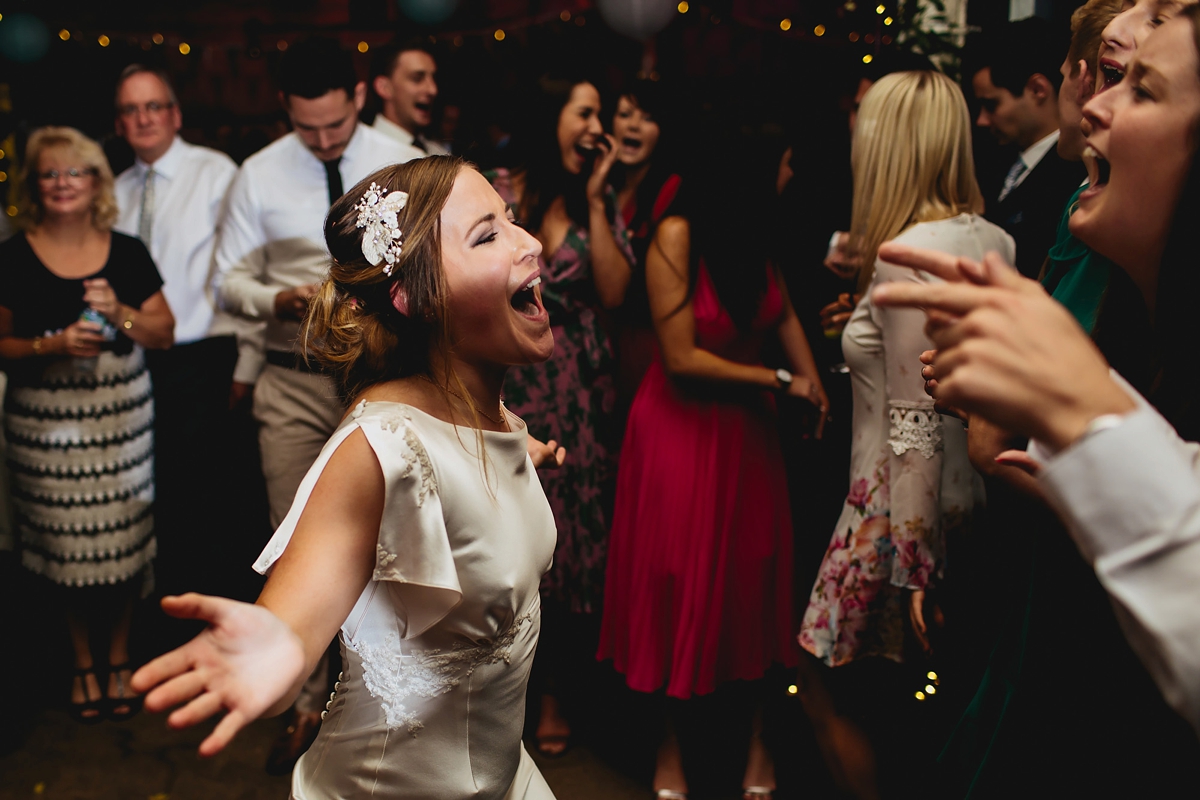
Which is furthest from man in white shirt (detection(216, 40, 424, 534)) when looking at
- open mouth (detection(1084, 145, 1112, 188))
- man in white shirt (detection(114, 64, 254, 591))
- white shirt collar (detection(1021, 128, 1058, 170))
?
open mouth (detection(1084, 145, 1112, 188))

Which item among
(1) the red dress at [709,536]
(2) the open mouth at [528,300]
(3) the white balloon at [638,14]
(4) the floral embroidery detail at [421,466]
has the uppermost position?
(3) the white balloon at [638,14]

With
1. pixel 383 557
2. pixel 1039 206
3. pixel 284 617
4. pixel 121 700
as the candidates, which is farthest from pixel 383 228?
pixel 121 700

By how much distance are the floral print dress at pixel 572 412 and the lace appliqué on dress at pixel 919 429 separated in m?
1.16

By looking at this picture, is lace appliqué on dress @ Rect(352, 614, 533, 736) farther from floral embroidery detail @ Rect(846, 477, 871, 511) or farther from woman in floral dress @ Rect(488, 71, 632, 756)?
woman in floral dress @ Rect(488, 71, 632, 756)

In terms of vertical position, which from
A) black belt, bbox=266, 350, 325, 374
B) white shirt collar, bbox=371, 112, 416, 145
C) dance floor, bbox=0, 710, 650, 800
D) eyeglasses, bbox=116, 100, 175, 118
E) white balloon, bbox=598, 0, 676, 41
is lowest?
dance floor, bbox=0, 710, 650, 800

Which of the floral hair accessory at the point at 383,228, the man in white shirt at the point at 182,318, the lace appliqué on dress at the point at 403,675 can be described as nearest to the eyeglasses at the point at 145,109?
the man in white shirt at the point at 182,318

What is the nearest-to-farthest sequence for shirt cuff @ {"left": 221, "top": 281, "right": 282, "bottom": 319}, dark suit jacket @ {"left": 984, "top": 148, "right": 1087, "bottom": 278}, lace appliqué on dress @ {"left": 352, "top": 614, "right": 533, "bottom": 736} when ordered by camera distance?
lace appliqué on dress @ {"left": 352, "top": 614, "right": 533, "bottom": 736} → dark suit jacket @ {"left": 984, "top": 148, "right": 1087, "bottom": 278} → shirt cuff @ {"left": 221, "top": 281, "right": 282, "bottom": 319}

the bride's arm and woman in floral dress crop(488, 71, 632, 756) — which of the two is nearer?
the bride's arm

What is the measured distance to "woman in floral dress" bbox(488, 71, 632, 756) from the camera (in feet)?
9.27

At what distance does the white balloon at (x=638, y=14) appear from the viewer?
5.12 m

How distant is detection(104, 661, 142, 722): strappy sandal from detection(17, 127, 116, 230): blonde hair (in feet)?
5.17

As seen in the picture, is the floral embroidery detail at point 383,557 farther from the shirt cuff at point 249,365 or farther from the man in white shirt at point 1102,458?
the shirt cuff at point 249,365

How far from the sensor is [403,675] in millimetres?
1255

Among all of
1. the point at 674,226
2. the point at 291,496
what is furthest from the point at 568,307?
the point at 291,496
